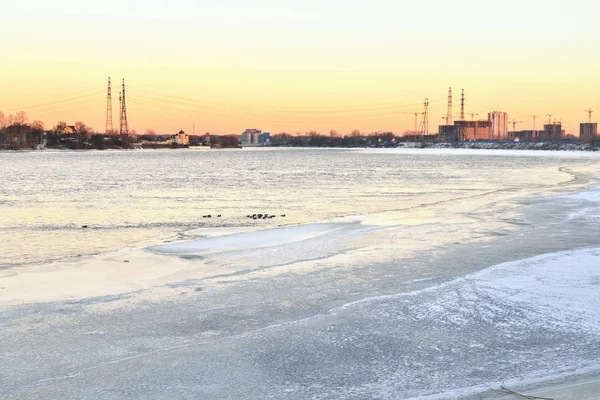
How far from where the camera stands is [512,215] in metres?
19.4

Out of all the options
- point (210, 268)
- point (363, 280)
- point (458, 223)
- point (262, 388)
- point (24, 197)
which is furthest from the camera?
point (24, 197)

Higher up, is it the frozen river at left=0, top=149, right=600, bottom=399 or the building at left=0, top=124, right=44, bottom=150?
the building at left=0, top=124, right=44, bottom=150

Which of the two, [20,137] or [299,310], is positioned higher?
[20,137]

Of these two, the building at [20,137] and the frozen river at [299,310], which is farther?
the building at [20,137]

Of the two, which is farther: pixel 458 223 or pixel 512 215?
pixel 512 215

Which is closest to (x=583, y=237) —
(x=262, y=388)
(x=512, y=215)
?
(x=512, y=215)

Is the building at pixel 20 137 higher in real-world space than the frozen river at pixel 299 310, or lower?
higher

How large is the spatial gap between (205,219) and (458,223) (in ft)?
24.9

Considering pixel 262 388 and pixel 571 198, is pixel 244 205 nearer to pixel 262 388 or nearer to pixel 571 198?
pixel 571 198

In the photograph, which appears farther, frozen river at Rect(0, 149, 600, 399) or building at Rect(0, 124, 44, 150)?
building at Rect(0, 124, 44, 150)

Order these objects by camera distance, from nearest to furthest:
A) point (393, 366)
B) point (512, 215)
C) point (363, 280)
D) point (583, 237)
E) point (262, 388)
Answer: point (262, 388)
point (393, 366)
point (363, 280)
point (583, 237)
point (512, 215)

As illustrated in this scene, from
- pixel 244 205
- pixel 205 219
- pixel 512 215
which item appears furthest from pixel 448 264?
pixel 244 205

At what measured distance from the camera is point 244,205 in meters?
25.5

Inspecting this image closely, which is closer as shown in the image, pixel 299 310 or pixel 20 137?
pixel 299 310
